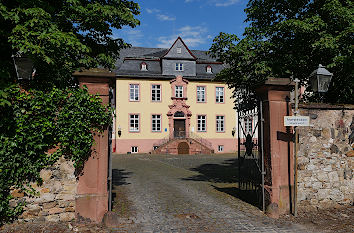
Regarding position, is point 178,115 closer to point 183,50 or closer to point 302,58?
point 183,50

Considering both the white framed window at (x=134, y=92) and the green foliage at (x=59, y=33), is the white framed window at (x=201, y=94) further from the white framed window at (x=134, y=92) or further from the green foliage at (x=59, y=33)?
the green foliage at (x=59, y=33)

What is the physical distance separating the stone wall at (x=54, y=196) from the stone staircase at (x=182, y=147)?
2180cm

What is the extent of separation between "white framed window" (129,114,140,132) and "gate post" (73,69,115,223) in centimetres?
2284

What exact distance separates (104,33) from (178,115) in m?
21.1

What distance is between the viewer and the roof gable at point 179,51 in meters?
29.7

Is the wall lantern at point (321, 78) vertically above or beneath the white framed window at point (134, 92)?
beneath

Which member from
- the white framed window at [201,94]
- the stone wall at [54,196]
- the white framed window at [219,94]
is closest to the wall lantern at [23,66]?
the stone wall at [54,196]

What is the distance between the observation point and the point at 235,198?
7.61 metres

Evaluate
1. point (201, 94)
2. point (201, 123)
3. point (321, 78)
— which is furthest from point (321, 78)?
point (201, 94)

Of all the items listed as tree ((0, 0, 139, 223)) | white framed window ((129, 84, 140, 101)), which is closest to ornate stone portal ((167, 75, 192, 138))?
white framed window ((129, 84, 140, 101))

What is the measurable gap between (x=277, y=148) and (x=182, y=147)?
70.6ft

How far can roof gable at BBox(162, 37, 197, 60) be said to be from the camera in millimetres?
29734

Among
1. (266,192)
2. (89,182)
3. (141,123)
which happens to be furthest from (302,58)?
(141,123)

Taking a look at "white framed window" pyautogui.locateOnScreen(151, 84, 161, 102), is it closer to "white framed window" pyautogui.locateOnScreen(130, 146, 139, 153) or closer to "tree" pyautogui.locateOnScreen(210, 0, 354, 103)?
"white framed window" pyautogui.locateOnScreen(130, 146, 139, 153)
